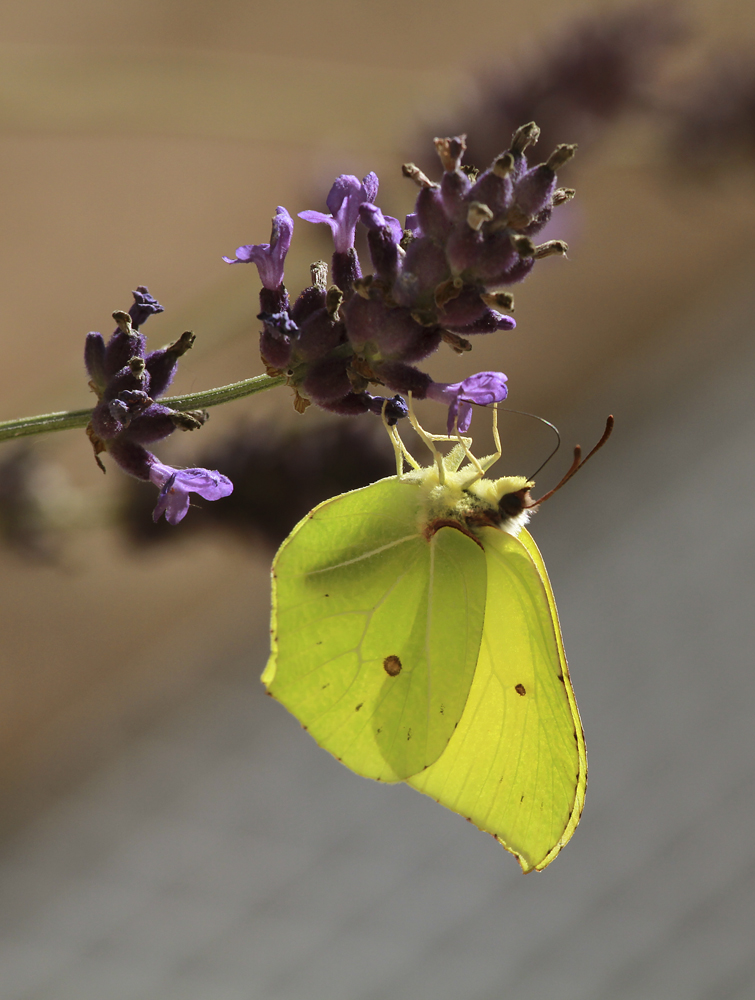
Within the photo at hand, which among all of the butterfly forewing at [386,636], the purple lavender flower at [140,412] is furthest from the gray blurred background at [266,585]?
the purple lavender flower at [140,412]

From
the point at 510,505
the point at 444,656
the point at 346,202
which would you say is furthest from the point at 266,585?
the point at 346,202

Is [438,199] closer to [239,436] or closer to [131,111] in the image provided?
[239,436]

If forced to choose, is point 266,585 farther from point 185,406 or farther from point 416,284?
point 416,284

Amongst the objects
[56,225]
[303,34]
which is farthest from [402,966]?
[303,34]

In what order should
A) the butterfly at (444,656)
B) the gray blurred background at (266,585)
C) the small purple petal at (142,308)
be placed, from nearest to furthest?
the small purple petal at (142,308) < the butterfly at (444,656) < the gray blurred background at (266,585)

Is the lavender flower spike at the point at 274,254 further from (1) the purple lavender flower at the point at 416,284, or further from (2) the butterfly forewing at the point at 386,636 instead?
(2) the butterfly forewing at the point at 386,636

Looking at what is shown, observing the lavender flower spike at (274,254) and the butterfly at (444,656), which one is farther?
the butterfly at (444,656)
